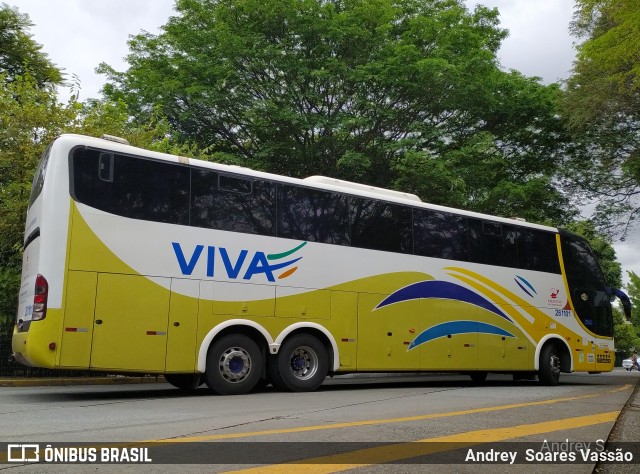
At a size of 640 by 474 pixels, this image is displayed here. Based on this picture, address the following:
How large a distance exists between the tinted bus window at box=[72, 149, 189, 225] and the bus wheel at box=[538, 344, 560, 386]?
9.62m

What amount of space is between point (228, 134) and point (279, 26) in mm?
3880

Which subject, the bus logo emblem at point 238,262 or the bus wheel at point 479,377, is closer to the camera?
the bus logo emblem at point 238,262

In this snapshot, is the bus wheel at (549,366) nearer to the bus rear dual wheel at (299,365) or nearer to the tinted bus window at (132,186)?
the bus rear dual wheel at (299,365)

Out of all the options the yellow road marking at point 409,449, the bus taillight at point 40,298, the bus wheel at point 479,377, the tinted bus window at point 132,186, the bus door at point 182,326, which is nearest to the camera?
the yellow road marking at point 409,449

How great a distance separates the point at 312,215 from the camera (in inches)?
483

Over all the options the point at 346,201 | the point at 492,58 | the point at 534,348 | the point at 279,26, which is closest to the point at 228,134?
the point at 279,26

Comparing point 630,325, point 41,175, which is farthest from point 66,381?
point 630,325

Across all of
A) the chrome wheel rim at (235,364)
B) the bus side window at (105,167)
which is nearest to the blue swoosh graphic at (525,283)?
the chrome wheel rim at (235,364)

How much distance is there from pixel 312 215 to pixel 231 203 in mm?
1689

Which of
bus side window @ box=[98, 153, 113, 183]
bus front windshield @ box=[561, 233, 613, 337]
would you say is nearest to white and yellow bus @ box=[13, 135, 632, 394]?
bus side window @ box=[98, 153, 113, 183]

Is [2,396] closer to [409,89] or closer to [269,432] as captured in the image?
[269,432]

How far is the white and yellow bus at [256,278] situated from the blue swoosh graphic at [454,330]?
4 cm

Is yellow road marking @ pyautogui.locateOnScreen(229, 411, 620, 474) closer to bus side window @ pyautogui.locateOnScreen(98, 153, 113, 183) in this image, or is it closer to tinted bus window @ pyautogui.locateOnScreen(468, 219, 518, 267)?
bus side window @ pyautogui.locateOnScreen(98, 153, 113, 183)

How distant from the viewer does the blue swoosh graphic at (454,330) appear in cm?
1368
